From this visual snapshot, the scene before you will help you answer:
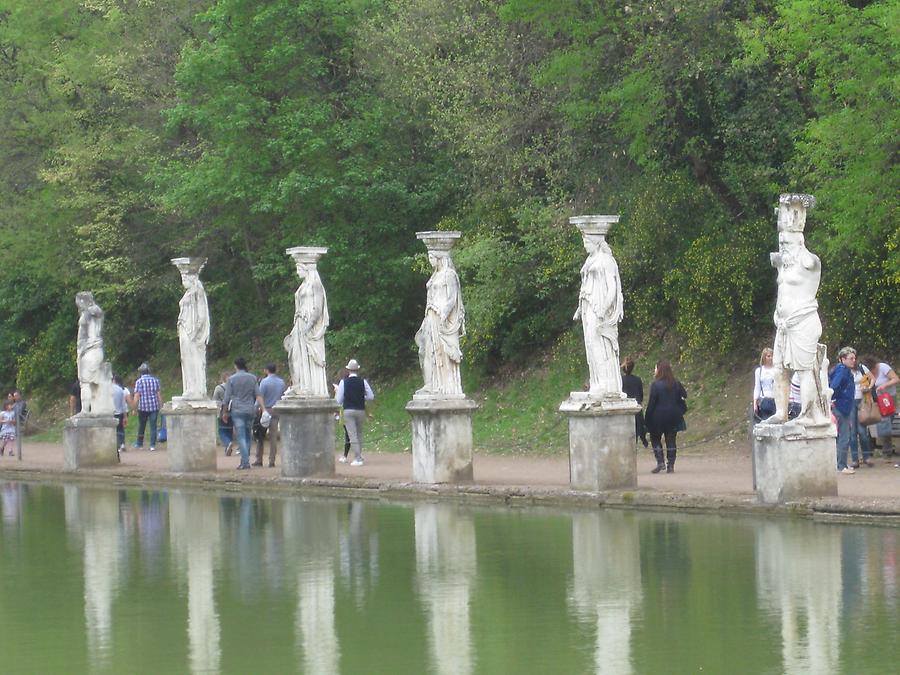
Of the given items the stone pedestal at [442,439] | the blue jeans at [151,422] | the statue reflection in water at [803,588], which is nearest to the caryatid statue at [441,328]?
the stone pedestal at [442,439]

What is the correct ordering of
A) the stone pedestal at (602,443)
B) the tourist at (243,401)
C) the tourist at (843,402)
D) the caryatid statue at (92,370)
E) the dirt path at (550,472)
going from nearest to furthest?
the dirt path at (550,472) → the stone pedestal at (602,443) → the tourist at (843,402) → the tourist at (243,401) → the caryatid statue at (92,370)

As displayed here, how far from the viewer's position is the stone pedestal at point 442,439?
22.5 m

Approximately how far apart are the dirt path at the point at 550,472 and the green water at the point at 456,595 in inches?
77.3

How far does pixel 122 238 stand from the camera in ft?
149

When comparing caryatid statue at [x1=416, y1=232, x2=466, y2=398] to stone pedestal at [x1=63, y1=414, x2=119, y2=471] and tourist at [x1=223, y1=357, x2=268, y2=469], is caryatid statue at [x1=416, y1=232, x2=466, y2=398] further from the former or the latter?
stone pedestal at [x1=63, y1=414, x2=119, y2=471]

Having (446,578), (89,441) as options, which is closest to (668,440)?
(446,578)

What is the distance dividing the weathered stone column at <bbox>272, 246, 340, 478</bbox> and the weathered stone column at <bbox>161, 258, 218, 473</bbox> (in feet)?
8.82

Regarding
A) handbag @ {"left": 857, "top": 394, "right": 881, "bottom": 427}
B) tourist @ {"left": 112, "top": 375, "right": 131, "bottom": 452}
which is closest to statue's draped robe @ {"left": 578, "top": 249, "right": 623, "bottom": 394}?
handbag @ {"left": 857, "top": 394, "right": 881, "bottom": 427}

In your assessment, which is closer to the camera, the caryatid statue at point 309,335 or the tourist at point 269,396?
the caryatid statue at point 309,335

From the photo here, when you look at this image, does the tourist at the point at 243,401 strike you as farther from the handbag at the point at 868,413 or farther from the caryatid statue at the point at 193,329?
the handbag at the point at 868,413

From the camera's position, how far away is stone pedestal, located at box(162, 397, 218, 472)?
2759 cm

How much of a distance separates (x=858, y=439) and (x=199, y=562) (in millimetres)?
10793

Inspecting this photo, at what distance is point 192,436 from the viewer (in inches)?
1088

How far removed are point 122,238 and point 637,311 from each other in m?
17.9
